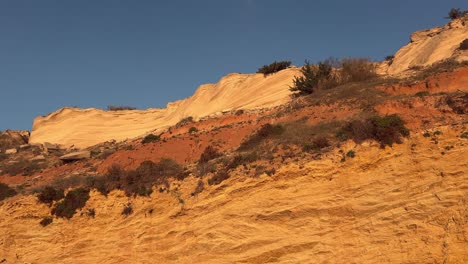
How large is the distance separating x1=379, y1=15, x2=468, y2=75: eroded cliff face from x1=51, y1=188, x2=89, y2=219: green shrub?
2279 centimetres

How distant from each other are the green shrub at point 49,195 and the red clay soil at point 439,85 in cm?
1730

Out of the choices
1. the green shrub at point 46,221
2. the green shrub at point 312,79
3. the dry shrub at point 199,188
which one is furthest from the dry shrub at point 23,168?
the green shrub at point 312,79

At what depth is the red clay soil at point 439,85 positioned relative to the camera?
911 inches

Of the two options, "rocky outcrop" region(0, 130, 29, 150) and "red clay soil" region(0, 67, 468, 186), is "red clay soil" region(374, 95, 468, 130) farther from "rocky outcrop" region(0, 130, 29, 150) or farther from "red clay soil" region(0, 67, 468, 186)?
"rocky outcrop" region(0, 130, 29, 150)

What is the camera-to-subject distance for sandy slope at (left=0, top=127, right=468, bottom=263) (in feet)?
46.7

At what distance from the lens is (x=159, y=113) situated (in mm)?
47500

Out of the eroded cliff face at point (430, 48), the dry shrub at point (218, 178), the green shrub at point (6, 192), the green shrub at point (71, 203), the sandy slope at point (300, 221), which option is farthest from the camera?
the eroded cliff face at point (430, 48)

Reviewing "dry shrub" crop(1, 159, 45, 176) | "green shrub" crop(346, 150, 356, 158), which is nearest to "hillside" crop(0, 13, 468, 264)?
"green shrub" crop(346, 150, 356, 158)

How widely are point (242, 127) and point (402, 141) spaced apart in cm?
1032

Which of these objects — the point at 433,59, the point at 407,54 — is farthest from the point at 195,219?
the point at 407,54

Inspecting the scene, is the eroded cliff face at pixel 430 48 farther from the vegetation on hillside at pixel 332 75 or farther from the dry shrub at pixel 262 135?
the dry shrub at pixel 262 135

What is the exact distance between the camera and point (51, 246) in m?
19.4

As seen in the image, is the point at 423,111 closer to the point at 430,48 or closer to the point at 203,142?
the point at 203,142

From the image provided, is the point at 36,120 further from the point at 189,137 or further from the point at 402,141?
the point at 402,141
